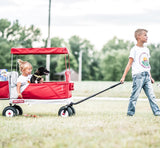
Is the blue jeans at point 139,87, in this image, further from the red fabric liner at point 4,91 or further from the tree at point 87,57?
the tree at point 87,57

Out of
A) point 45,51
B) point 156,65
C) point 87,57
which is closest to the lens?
point 45,51

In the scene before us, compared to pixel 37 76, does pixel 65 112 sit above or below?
below

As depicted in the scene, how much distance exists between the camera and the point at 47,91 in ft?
23.0

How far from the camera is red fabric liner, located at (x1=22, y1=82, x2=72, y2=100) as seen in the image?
22.9 ft

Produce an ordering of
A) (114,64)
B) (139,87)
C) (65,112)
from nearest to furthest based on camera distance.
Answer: (139,87)
(65,112)
(114,64)

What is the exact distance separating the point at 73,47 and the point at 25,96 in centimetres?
7652

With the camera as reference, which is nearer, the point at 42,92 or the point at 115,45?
the point at 42,92

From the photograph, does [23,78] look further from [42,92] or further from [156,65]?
[156,65]

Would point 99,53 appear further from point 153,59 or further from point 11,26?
point 11,26

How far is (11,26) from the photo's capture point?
181 feet

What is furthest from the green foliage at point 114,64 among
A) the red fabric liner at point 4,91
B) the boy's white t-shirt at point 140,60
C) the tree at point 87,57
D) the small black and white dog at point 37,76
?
the boy's white t-shirt at point 140,60

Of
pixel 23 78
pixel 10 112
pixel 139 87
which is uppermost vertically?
pixel 23 78

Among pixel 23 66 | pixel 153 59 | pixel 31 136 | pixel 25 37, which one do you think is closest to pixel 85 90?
pixel 23 66

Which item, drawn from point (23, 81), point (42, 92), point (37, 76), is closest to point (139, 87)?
point (42, 92)
